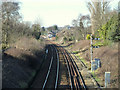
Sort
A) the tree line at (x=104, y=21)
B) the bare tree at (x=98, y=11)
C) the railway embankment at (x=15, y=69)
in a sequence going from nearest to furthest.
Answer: the railway embankment at (x=15, y=69)
the tree line at (x=104, y=21)
the bare tree at (x=98, y=11)

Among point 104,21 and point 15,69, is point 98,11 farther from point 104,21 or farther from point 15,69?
point 15,69

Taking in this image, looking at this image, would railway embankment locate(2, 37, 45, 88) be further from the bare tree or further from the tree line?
the bare tree

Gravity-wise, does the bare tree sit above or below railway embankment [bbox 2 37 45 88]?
above

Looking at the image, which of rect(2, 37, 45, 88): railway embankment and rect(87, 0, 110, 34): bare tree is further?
rect(87, 0, 110, 34): bare tree

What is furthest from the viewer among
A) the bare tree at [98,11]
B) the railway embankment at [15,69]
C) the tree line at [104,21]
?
the bare tree at [98,11]

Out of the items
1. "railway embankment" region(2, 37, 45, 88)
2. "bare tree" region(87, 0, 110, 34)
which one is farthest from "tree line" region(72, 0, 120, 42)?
"railway embankment" region(2, 37, 45, 88)

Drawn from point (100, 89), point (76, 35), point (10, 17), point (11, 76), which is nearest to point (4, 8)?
point (10, 17)

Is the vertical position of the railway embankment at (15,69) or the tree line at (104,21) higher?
the tree line at (104,21)

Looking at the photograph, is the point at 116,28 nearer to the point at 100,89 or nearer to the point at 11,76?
the point at 100,89

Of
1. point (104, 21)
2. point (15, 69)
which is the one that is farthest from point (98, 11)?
point (15, 69)

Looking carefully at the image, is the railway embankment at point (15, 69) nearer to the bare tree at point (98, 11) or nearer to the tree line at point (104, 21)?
the tree line at point (104, 21)

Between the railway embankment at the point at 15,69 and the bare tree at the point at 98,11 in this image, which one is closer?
the railway embankment at the point at 15,69

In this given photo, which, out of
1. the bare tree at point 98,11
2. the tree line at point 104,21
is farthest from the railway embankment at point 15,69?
the bare tree at point 98,11

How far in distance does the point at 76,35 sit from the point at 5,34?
30888 millimetres
